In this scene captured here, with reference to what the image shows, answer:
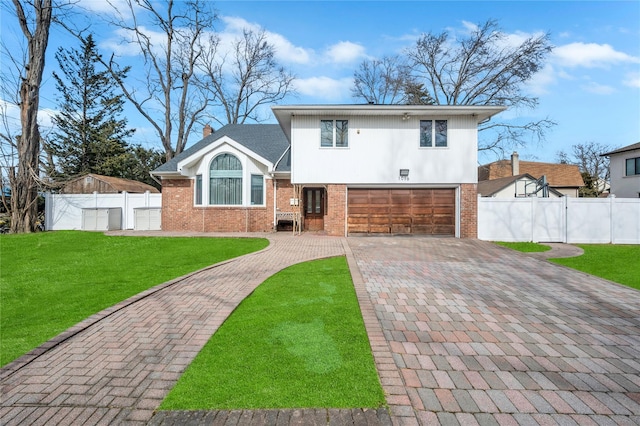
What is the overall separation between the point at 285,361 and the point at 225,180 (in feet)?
45.3

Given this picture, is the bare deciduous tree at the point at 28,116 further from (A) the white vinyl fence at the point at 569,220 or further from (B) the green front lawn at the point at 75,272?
(A) the white vinyl fence at the point at 569,220

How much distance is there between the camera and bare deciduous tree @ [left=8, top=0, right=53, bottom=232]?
15.6 metres

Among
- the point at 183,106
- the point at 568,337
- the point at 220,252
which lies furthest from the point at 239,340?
the point at 183,106

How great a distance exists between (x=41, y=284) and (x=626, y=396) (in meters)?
9.01

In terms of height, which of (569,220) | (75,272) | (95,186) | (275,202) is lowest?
(75,272)

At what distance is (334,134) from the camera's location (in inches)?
548

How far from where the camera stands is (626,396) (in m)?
2.69

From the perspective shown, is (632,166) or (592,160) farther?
(592,160)

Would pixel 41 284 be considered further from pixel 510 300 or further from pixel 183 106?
pixel 183 106

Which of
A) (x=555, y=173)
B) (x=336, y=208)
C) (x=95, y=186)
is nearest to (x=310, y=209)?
(x=336, y=208)

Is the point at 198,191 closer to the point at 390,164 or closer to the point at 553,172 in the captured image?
the point at 390,164

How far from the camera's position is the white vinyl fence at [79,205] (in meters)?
17.5

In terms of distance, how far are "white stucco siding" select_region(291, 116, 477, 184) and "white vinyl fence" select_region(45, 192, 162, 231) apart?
990cm

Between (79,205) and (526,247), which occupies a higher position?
(79,205)
